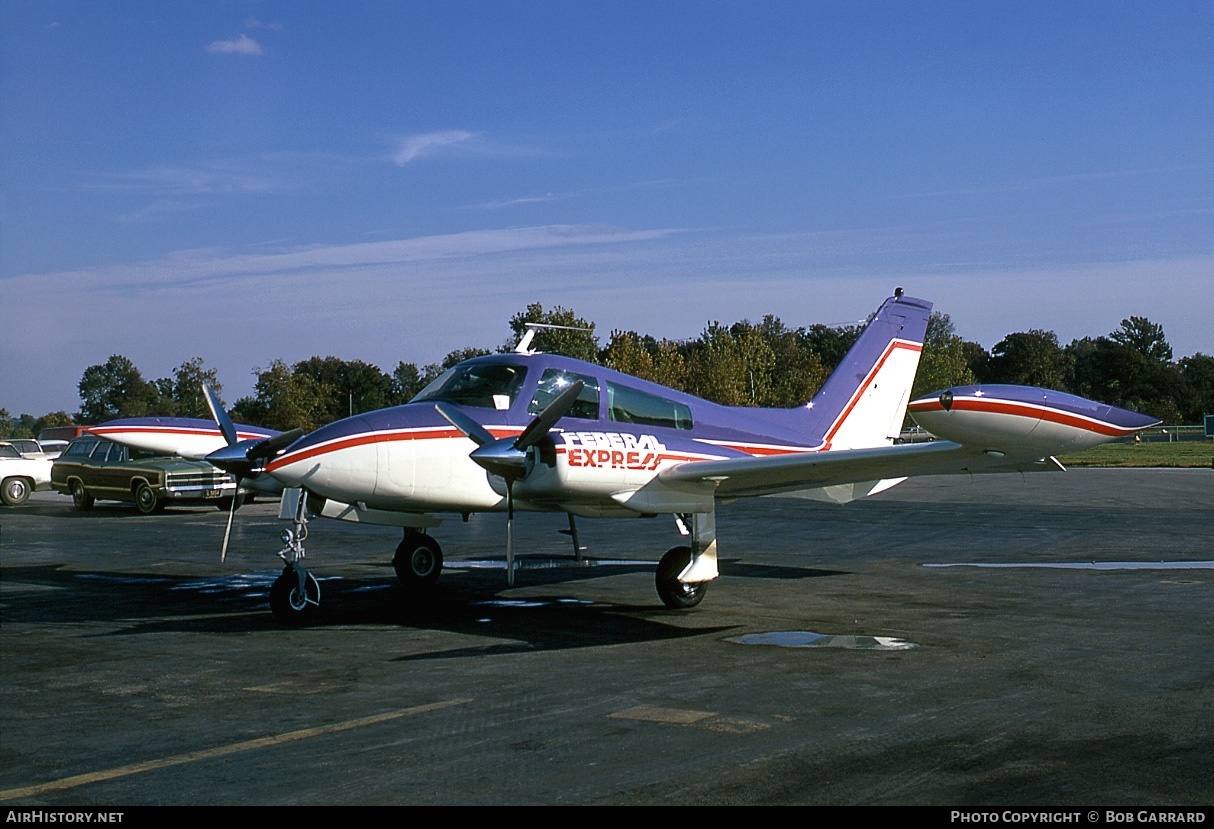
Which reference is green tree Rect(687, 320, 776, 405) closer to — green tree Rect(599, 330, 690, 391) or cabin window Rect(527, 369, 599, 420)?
green tree Rect(599, 330, 690, 391)

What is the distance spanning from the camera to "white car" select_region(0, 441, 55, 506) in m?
34.9

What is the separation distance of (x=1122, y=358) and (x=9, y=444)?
103090 mm

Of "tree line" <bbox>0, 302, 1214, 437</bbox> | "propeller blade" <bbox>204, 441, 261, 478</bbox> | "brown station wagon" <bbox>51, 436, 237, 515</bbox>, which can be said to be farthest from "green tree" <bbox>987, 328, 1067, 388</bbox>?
"propeller blade" <bbox>204, 441, 261, 478</bbox>

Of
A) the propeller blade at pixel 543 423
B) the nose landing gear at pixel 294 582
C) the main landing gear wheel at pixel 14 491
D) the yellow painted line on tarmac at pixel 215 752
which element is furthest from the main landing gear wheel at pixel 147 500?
the yellow painted line on tarmac at pixel 215 752

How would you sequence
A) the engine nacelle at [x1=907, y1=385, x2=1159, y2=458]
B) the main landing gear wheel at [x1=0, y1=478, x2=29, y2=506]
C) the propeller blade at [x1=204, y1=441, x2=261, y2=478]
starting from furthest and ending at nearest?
the main landing gear wheel at [x1=0, y1=478, x2=29, y2=506] → the propeller blade at [x1=204, y1=441, x2=261, y2=478] → the engine nacelle at [x1=907, y1=385, x2=1159, y2=458]

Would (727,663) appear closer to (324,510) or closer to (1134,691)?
(1134,691)

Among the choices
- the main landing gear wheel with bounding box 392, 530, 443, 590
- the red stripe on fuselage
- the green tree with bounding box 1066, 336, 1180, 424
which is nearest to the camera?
the red stripe on fuselage

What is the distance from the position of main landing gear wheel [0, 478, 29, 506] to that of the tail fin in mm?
28402

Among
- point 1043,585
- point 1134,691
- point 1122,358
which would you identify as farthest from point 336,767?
point 1122,358

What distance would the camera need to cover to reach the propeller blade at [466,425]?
1235 centimetres

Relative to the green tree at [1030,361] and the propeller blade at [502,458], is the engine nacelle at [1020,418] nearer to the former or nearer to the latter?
the propeller blade at [502,458]

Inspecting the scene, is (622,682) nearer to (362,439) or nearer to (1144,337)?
(362,439)

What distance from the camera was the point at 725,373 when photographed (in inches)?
2589

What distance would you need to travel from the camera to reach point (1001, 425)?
916 cm
